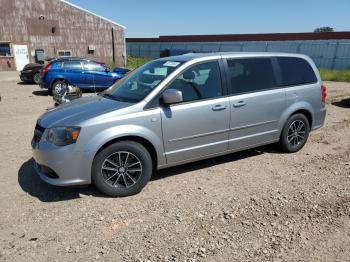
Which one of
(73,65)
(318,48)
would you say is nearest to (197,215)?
(73,65)

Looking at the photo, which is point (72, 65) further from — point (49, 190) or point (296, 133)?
point (296, 133)

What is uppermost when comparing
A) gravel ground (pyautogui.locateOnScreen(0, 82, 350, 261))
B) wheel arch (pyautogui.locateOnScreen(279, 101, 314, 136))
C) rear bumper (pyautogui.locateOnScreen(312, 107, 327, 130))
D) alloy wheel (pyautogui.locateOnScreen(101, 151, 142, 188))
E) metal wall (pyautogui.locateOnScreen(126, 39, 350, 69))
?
metal wall (pyautogui.locateOnScreen(126, 39, 350, 69))

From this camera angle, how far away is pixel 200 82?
476 cm

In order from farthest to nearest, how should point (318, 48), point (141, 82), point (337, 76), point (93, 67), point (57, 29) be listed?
point (57, 29) → point (318, 48) → point (337, 76) → point (93, 67) → point (141, 82)

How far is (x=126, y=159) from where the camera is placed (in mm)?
4281

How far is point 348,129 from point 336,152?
2069 mm

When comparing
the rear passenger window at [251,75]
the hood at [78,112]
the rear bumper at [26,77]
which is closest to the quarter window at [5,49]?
the rear bumper at [26,77]

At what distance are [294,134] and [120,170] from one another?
334cm

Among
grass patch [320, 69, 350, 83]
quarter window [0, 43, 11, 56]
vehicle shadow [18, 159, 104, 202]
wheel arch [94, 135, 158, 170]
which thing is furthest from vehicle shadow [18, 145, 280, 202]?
quarter window [0, 43, 11, 56]

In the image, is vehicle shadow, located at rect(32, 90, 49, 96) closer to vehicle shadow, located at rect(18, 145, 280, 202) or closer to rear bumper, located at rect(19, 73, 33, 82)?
rear bumper, located at rect(19, 73, 33, 82)

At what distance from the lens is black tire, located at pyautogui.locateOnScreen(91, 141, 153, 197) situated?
4152 millimetres

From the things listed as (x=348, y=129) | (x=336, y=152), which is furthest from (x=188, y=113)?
(x=348, y=129)

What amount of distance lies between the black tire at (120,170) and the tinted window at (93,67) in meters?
10.9

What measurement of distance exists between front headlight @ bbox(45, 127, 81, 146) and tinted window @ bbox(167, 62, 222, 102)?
55.5 inches
